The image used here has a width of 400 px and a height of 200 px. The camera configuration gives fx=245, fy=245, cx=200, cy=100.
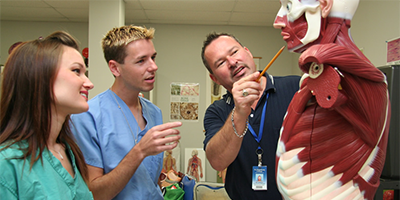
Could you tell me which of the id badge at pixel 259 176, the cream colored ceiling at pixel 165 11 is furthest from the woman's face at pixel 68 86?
the cream colored ceiling at pixel 165 11

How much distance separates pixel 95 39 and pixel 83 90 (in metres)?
2.48

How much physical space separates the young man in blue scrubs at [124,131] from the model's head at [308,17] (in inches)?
23.8

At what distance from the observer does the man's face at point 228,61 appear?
123 cm

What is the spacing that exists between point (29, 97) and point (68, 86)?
0.12 meters

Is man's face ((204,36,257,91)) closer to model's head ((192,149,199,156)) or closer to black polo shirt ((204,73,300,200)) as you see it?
black polo shirt ((204,73,300,200))

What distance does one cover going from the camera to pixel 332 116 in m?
0.69

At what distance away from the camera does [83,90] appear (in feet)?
3.05

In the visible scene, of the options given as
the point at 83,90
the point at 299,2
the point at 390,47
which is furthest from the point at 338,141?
the point at 390,47

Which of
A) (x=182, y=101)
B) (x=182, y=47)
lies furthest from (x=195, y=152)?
(x=182, y=47)

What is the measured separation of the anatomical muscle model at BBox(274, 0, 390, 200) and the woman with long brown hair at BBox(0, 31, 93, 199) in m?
0.73

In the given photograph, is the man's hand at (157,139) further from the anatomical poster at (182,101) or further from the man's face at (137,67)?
the anatomical poster at (182,101)

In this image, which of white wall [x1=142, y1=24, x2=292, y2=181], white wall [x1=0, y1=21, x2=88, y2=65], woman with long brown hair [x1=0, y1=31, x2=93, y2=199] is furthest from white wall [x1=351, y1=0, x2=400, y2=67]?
white wall [x1=0, y1=21, x2=88, y2=65]

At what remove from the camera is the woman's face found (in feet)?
2.77

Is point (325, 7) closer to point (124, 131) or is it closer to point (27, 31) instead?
point (124, 131)
